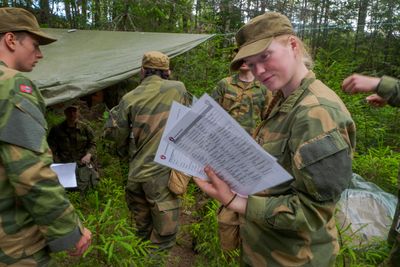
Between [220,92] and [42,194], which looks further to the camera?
[220,92]

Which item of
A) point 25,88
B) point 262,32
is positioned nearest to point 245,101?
point 262,32

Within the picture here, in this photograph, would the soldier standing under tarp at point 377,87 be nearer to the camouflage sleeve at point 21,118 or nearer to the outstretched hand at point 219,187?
the outstretched hand at point 219,187

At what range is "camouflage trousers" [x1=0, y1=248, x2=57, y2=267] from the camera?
4.68 feet

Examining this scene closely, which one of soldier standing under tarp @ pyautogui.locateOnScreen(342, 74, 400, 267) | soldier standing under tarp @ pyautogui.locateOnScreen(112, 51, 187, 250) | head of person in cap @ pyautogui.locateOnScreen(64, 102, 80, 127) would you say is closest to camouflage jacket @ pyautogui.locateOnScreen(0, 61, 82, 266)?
soldier standing under tarp @ pyautogui.locateOnScreen(112, 51, 187, 250)

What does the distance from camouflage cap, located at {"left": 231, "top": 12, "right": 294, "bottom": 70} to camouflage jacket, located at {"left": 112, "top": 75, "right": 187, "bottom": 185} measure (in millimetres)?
1579

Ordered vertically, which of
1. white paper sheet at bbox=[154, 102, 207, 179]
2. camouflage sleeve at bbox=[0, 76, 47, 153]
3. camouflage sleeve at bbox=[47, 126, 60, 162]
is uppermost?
Answer: camouflage sleeve at bbox=[0, 76, 47, 153]

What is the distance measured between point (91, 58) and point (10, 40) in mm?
2722

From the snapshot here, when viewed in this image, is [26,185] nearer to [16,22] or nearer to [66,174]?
[16,22]

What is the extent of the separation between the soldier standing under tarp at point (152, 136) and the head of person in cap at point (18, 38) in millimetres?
1190

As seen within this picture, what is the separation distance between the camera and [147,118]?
8.99 feet

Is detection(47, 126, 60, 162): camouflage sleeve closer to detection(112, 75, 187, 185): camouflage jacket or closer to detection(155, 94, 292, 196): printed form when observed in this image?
detection(112, 75, 187, 185): camouflage jacket

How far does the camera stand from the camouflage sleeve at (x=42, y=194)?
4.30 feet

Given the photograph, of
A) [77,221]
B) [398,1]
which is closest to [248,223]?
[77,221]

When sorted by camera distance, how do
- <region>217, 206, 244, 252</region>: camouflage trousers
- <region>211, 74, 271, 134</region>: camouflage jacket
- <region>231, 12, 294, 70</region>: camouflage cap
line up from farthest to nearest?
<region>211, 74, 271, 134</region>: camouflage jacket → <region>217, 206, 244, 252</region>: camouflage trousers → <region>231, 12, 294, 70</region>: camouflage cap
